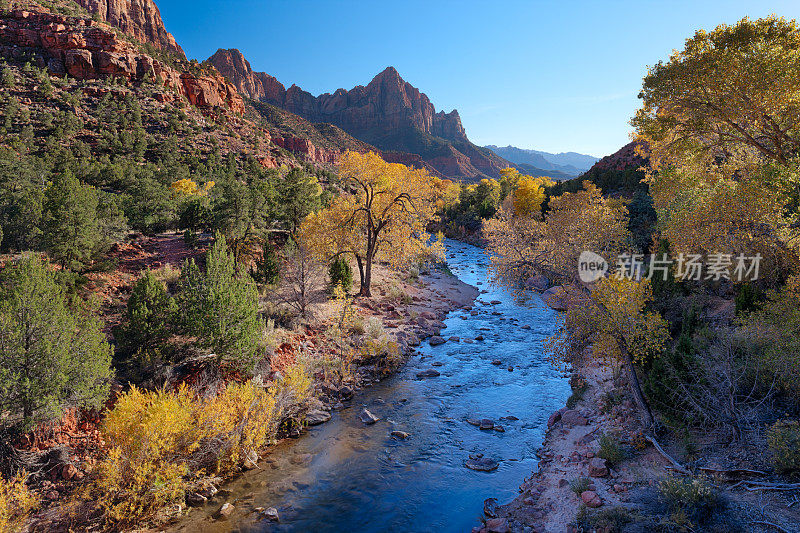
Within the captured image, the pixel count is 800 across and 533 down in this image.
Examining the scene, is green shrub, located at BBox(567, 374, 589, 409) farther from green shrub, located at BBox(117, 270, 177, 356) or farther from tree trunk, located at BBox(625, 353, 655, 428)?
green shrub, located at BBox(117, 270, 177, 356)

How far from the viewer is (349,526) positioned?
8352 mm

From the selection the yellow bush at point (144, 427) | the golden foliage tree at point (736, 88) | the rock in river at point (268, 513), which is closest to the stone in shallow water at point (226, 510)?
the rock in river at point (268, 513)

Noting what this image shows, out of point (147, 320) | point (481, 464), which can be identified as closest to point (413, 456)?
point (481, 464)

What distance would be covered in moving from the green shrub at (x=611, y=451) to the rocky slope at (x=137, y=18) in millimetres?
130331

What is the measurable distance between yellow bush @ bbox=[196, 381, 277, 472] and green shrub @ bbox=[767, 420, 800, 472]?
11.3m

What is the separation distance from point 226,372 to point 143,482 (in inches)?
186

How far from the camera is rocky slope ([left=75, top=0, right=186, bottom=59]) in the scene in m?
104

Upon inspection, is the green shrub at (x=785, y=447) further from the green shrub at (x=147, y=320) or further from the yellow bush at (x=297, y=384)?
the green shrub at (x=147, y=320)

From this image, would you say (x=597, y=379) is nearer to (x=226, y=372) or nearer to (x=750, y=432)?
(x=750, y=432)

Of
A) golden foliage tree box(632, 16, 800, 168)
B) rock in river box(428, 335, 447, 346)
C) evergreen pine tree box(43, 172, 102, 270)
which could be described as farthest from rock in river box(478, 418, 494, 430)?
evergreen pine tree box(43, 172, 102, 270)

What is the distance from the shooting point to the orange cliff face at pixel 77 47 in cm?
5403

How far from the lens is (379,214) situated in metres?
23.1

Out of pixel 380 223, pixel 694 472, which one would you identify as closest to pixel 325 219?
pixel 380 223

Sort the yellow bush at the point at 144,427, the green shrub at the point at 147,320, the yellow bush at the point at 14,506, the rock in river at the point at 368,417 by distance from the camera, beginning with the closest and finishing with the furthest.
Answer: the yellow bush at the point at 14,506, the yellow bush at the point at 144,427, the green shrub at the point at 147,320, the rock in river at the point at 368,417
